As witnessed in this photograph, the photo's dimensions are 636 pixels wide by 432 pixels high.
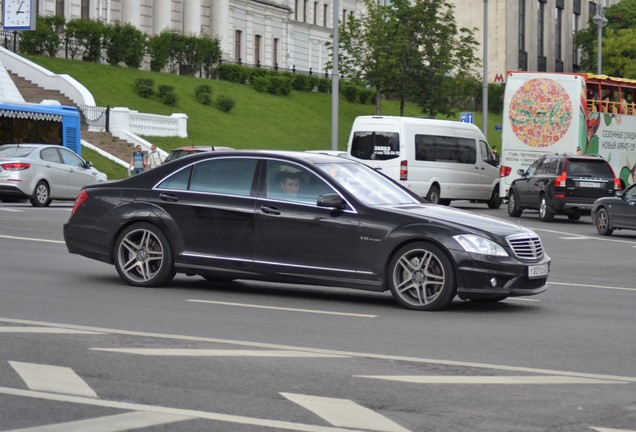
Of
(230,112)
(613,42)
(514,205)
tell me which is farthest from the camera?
(613,42)

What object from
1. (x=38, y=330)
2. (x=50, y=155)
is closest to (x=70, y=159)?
(x=50, y=155)

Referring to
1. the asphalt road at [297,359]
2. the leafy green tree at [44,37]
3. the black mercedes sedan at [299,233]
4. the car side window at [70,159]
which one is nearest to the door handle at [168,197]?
the black mercedes sedan at [299,233]

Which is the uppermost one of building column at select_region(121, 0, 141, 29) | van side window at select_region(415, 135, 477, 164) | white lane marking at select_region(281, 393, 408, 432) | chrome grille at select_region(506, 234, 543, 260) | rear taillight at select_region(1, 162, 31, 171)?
building column at select_region(121, 0, 141, 29)

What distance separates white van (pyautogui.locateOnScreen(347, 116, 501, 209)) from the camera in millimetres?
37125

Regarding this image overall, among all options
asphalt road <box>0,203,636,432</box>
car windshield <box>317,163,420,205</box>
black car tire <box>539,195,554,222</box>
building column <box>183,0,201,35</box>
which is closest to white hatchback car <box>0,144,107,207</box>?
black car tire <box>539,195,554,222</box>

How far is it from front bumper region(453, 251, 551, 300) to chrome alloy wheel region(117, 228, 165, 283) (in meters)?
3.18

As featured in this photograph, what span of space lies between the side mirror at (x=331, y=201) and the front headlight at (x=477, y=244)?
117cm

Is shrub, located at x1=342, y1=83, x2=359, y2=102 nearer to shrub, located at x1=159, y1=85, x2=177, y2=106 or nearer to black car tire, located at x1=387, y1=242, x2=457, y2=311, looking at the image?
shrub, located at x1=159, y1=85, x2=177, y2=106

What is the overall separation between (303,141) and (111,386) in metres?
62.7

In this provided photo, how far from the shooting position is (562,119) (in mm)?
37031

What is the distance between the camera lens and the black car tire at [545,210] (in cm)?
3319

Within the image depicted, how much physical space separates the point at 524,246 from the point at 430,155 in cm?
2562

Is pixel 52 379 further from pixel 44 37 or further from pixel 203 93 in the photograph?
pixel 203 93

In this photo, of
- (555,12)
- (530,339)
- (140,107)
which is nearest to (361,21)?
(140,107)
